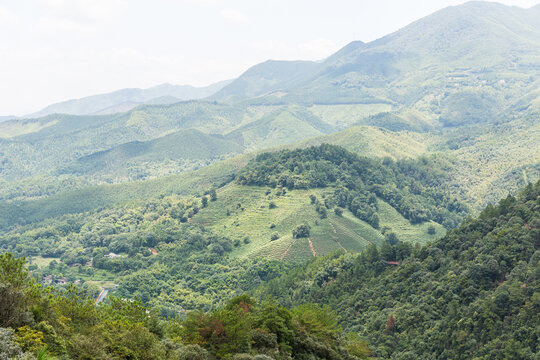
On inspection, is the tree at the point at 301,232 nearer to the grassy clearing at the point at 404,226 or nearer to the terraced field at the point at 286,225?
the terraced field at the point at 286,225

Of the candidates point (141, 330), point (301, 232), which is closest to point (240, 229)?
point (301, 232)

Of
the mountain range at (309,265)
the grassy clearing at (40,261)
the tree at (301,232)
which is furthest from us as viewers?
the grassy clearing at (40,261)

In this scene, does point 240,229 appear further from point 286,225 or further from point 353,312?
point 353,312

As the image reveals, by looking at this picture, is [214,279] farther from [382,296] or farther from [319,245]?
[382,296]

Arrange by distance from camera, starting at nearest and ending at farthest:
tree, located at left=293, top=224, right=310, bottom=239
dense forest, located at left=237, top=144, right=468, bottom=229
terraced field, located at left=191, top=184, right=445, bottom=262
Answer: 1. terraced field, located at left=191, top=184, right=445, bottom=262
2. tree, located at left=293, top=224, right=310, bottom=239
3. dense forest, located at left=237, top=144, right=468, bottom=229

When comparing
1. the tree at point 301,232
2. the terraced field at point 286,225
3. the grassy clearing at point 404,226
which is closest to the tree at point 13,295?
the terraced field at point 286,225

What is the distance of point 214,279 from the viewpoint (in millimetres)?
115375

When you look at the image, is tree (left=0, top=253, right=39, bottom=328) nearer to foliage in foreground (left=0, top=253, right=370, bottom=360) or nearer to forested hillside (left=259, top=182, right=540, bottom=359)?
foliage in foreground (left=0, top=253, right=370, bottom=360)

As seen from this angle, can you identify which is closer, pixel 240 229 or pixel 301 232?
pixel 301 232

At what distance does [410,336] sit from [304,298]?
28.5 metres

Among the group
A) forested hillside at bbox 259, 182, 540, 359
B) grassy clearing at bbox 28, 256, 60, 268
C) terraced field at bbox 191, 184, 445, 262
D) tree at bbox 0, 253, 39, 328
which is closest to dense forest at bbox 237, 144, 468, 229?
terraced field at bbox 191, 184, 445, 262

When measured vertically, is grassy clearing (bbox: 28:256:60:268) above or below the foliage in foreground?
below

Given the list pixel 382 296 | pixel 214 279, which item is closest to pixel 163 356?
pixel 382 296

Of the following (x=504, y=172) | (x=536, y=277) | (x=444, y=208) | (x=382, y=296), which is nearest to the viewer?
(x=536, y=277)
